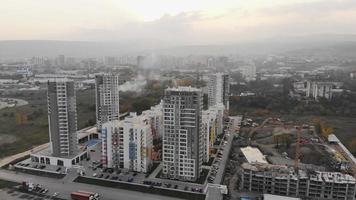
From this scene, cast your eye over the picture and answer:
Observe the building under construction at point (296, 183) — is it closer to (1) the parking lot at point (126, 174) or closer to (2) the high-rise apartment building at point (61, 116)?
(1) the parking lot at point (126, 174)

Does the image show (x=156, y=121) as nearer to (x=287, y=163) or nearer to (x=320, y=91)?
(x=287, y=163)

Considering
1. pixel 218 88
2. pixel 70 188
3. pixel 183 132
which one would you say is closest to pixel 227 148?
pixel 183 132

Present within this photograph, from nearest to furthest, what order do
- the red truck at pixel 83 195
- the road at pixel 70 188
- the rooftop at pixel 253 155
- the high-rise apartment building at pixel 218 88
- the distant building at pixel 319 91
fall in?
the red truck at pixel 83 195
the road at pixel 70 188
the rooftop at pixel 253 155
the high-rise apartment building at pixel 218 88
the distant building at pixel 319 91

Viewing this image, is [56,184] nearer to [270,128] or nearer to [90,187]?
[90,187]

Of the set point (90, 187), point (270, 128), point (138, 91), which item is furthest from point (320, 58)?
point (90, 187)

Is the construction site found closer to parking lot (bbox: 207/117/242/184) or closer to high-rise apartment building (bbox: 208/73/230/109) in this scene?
parking lot (bbox: 207/117/242/184)

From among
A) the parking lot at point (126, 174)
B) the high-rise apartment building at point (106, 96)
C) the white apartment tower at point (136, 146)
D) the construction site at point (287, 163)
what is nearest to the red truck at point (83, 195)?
the parking lot at point (126, 174)
